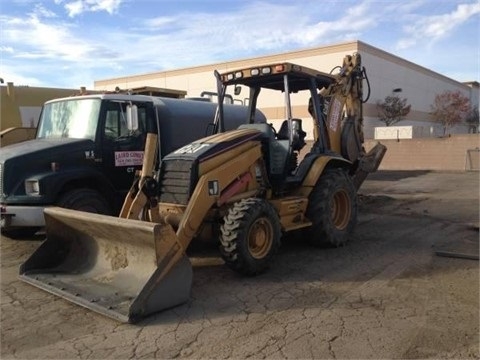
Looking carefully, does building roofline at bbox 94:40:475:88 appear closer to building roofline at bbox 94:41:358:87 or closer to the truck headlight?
building roofline at bbox 94:41:358:87

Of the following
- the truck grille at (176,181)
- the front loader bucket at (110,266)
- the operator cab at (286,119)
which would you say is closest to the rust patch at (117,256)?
the front loader bucket at (110,266)

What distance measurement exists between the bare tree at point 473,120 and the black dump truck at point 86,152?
52733 mm

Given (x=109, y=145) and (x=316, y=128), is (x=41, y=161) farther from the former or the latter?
(x=316, y=128)

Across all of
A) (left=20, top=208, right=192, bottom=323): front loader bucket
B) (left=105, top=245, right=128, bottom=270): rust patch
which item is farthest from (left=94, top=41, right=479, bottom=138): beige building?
(left=105, top=245, right=128, bottom=270): rust patch

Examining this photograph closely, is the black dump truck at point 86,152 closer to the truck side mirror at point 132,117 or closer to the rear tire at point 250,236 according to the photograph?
the truck side mirror at point 132,117

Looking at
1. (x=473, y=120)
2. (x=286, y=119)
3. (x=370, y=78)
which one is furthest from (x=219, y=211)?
(x=473, y=120)

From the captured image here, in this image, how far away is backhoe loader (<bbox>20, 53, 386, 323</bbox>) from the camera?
5238 millimetres

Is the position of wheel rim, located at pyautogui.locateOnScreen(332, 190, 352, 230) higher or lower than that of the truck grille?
lower

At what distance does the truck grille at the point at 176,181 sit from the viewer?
20.2 ft

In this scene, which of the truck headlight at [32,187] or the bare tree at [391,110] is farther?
the bare tree at [391,110]

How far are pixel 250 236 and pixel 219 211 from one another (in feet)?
1.73

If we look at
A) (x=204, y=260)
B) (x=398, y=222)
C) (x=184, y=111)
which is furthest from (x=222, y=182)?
(x=398, y=222)

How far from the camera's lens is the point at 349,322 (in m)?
4.79

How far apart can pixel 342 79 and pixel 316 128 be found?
1.13m
